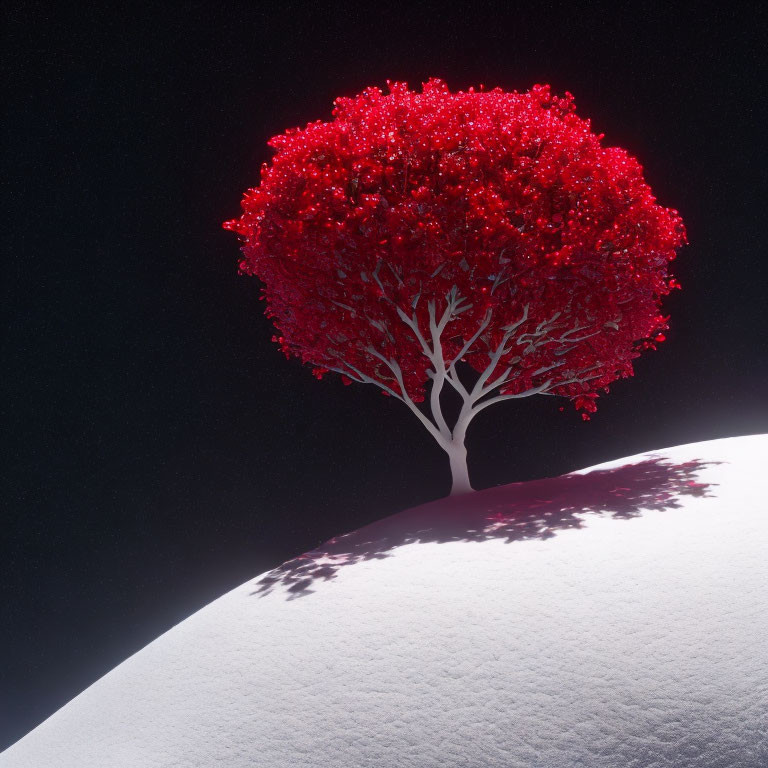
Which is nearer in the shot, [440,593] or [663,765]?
[663,765]

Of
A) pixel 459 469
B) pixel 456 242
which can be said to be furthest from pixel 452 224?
pixel 459 469

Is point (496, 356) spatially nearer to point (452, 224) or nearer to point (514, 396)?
point (514, 396)

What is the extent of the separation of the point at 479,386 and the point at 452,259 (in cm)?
229

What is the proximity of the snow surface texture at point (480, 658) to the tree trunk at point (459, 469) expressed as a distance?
4.25 ft

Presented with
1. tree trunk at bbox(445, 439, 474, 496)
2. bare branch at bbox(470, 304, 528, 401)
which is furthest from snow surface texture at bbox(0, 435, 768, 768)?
bare branch at bbox(470, 304, 528, 401)

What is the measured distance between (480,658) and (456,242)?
4.75 m

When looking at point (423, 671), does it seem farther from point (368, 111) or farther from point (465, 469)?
point (368, 111)

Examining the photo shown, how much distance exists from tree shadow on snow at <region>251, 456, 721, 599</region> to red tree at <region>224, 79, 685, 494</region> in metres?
0.90

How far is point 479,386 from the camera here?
10812mm

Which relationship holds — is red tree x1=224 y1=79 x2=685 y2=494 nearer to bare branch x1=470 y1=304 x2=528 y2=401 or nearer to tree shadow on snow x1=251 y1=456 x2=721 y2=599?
bare branch x1=470 y1=304 x2=528 y2=401

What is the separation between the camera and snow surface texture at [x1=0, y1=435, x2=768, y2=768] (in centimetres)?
640

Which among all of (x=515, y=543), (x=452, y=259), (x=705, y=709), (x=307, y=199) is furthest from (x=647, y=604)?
(x=307, y=199)

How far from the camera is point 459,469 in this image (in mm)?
10938

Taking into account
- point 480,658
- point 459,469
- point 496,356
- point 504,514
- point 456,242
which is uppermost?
point 456,242
